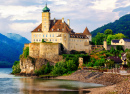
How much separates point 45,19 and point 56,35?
650 cm

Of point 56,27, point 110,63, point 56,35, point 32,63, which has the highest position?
point 56,27

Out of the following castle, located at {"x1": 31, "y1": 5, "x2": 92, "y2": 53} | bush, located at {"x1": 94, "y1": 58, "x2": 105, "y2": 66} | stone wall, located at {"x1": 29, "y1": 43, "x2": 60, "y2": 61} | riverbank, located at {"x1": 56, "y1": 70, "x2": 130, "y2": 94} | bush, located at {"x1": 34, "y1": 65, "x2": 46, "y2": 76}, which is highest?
castle, located at {"x1": 31, "y1": 5, "x2": 92, "y2": 53}

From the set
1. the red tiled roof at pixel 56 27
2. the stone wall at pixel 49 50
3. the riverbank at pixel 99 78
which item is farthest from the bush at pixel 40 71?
the red tiled roof at pixel 56 27

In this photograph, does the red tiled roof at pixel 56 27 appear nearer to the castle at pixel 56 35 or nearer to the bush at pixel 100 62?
the castle at pixel 56 35

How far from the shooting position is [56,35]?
84.9 meters

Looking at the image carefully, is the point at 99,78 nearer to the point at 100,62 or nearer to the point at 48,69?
the point at 100,62

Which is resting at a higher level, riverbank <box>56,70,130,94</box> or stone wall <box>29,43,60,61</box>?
stone wall <box>29,43,60,61</box>

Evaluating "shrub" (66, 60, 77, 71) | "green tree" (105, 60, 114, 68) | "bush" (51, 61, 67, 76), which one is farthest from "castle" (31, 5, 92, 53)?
"green tree" (105, 60, 114, 68)

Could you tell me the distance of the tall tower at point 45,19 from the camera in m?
85.8

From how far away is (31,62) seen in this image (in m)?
81.4

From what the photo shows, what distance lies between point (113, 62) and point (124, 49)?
61.7 feet

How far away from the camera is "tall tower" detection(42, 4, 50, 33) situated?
281 ft

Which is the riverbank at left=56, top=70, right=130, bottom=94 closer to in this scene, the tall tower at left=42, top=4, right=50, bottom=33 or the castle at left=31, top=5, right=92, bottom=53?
the castle at left=31, top=5, right=92, bottom=53

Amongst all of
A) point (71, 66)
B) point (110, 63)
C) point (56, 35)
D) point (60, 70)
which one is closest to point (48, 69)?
point (60, 70)
